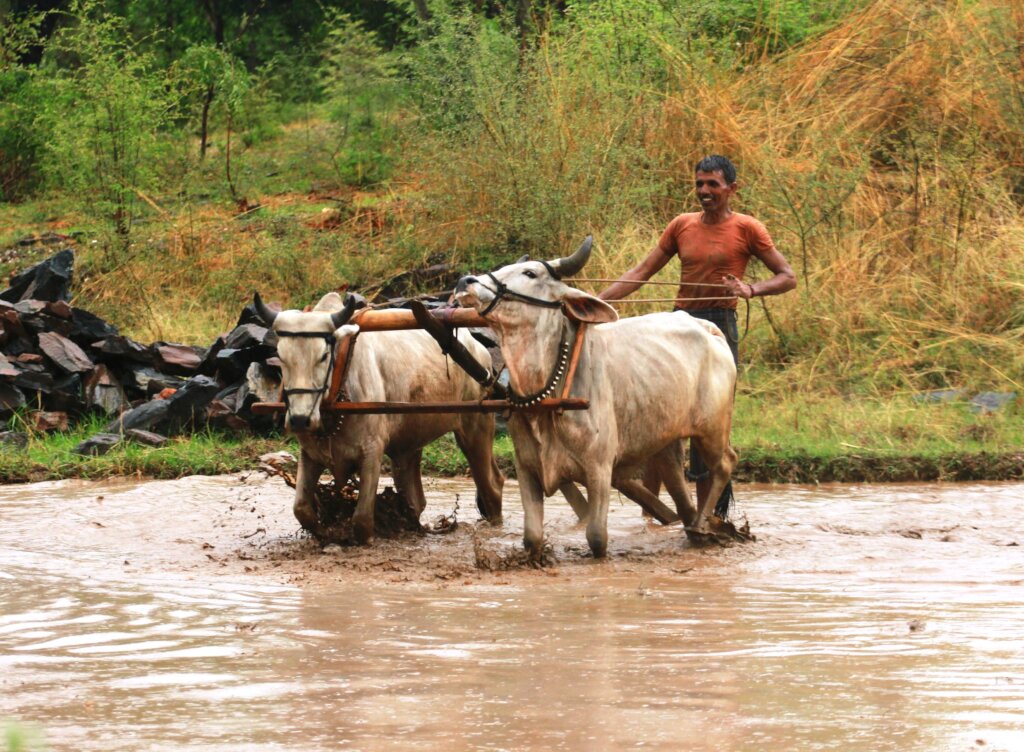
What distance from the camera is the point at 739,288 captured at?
7.75 meters

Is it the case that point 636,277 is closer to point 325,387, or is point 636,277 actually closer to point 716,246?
point 716,246

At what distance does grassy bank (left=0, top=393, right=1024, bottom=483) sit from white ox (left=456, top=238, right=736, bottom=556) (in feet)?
7.98

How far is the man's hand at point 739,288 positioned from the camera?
773 cm

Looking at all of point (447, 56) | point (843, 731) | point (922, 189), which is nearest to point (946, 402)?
point (922, 189)

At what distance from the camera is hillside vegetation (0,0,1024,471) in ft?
41.2

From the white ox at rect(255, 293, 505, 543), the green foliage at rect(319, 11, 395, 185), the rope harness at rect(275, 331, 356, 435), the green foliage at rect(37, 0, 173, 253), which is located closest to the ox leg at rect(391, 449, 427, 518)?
the white ox at rect(255, 293, 505, 543)

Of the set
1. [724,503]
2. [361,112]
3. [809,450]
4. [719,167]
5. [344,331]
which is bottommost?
[809,450]

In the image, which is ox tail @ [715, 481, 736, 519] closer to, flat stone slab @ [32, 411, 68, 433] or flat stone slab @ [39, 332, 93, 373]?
flat stone slab @ [32, 411, 68, 433]

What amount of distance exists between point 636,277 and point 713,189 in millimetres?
625

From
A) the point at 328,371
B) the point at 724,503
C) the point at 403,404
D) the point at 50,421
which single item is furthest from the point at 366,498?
the point at 50,421

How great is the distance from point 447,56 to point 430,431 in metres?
7.79

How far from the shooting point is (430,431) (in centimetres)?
823

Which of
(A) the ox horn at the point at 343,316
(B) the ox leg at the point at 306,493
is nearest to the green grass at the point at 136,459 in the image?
(B) the ox leg at the point at 306,493

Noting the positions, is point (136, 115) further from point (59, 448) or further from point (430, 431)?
point (430, 431)
